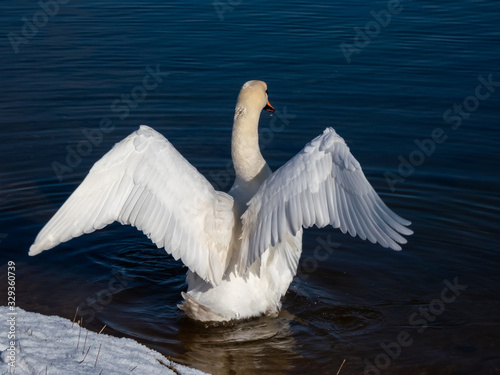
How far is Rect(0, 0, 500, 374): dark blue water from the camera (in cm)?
672

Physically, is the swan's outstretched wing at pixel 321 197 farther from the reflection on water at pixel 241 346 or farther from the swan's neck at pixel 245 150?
the reflection on water at pixel 241 346

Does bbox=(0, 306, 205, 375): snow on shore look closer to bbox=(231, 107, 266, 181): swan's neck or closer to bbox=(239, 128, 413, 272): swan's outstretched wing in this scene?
bbox=(239, 128, 413, 272): swan's outstretched wing

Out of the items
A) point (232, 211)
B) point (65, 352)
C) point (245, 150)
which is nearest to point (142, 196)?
point (232, 211)

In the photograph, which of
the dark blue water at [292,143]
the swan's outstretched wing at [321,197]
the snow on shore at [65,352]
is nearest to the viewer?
the snow on shore at [65,352]

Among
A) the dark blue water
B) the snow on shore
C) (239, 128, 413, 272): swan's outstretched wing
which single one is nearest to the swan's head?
(239, 128, 413, 272): swan's outstretched wing

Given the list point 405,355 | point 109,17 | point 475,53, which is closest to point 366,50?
point 475,53

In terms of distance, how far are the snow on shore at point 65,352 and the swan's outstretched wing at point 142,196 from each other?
2.18 feet

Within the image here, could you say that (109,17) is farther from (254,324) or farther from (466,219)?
(254,324)

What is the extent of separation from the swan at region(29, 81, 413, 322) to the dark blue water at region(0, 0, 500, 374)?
1.34ft

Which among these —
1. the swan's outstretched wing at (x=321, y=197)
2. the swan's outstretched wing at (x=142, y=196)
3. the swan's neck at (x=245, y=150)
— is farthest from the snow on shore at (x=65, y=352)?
the swan's neck at (x=245, y=150)

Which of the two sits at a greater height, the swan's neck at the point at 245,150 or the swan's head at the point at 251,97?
the swan's head at the point at 251,97

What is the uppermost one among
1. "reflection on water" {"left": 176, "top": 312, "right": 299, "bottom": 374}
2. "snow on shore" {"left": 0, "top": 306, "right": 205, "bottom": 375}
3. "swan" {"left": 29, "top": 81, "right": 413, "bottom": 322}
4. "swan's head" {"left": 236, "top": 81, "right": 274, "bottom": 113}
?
"swan's head" {"left": 236, "top": 81, "right": 274, "bottom": 113}

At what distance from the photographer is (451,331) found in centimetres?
678

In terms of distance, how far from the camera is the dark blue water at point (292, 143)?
6.72m
